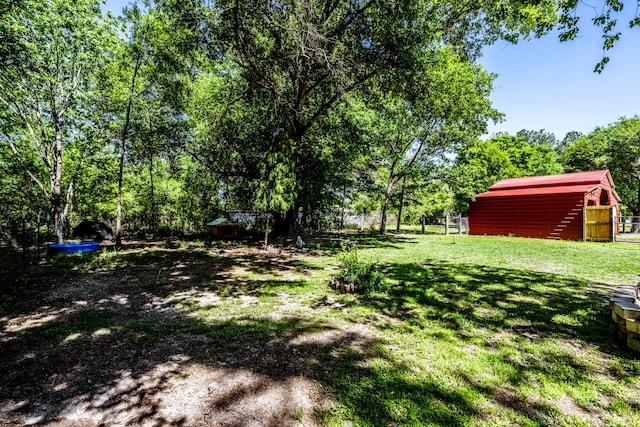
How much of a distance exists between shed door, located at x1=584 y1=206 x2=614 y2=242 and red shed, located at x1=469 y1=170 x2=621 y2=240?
25 cm

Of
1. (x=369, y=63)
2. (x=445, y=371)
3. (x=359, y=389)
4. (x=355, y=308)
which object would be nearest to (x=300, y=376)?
(x=359, y=389)

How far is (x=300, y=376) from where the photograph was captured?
9.55ft

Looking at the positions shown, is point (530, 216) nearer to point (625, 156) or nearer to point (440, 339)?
point (440, 339)

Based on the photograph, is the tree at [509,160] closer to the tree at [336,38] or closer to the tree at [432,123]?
the tree at [432,123]

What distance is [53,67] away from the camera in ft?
35.7

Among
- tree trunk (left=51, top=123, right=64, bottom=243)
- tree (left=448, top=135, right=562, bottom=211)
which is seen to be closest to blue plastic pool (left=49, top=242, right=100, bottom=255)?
tree trunk (left=51, top=123, right=64, bottom=243)

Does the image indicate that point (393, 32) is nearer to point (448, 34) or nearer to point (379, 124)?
point (448, 34)

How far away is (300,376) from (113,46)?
14.6 meters

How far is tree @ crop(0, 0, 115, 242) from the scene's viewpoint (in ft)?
32.7

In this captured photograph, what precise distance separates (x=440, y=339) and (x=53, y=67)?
15499 millimetres

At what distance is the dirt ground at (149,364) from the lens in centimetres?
244

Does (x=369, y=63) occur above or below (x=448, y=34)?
below

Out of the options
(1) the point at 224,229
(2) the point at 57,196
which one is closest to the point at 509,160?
(1) the point at 224,229

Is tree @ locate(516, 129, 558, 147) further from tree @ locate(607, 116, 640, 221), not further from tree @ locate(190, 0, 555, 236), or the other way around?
tree @ locate(190, 0, 555, 236)
